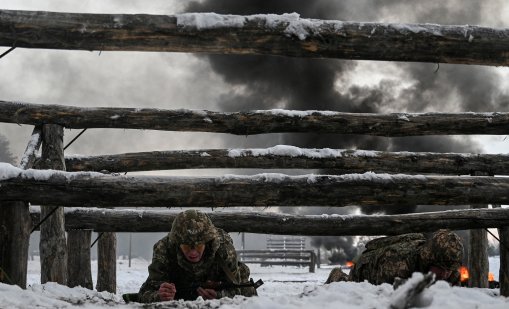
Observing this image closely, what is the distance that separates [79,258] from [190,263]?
15.9 ft

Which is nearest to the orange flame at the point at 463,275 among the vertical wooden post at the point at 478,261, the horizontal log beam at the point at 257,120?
the vertical wooden post at the point at 478,261

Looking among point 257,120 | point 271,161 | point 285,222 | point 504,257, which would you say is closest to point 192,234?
point 257,120

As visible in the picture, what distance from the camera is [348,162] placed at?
7141 mm

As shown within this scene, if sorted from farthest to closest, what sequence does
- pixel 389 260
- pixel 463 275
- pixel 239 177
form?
pixel 463 275
pixel 389 260
pixel 239 177

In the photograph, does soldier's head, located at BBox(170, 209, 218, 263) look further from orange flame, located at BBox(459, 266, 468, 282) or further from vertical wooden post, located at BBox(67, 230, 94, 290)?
vertical wooden post, located at BBox(67, 230, 94, 290)

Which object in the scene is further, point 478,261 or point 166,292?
point 478,261

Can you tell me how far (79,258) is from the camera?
334 inches

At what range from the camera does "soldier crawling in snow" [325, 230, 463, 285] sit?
4.94 m

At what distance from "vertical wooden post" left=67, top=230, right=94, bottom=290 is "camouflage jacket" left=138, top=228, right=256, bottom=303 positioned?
442 cm

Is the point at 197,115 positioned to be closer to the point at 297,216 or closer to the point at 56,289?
the point at 297,216

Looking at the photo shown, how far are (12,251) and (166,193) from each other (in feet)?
4.26

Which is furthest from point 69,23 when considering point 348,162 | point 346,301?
point 348,162

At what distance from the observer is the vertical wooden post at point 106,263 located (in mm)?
9625

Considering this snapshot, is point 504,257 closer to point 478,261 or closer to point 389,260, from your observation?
point 478,261
